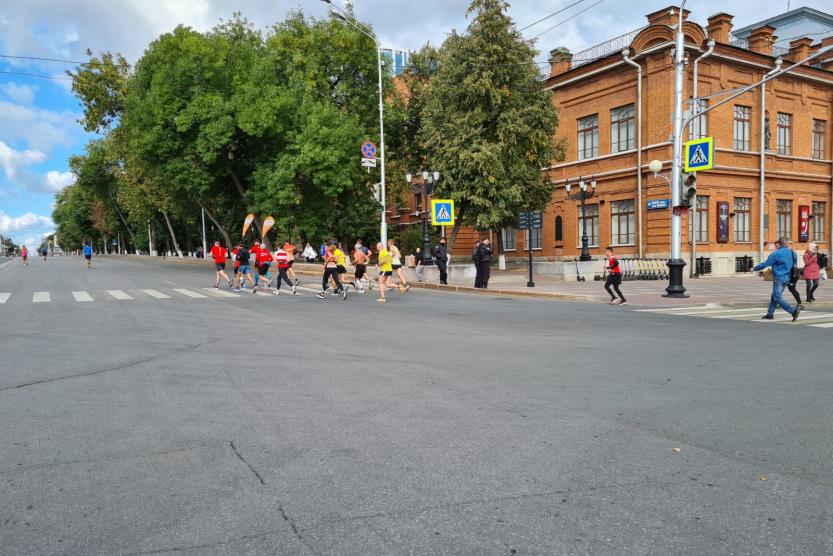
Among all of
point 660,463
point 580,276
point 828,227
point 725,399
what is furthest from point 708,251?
point 660,463

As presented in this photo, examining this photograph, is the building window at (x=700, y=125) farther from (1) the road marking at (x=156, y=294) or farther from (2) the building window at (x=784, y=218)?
(1) the road marking at (x=156, y=294)

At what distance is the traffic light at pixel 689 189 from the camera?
18.0m

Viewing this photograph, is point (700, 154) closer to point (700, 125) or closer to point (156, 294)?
point (700, 125)

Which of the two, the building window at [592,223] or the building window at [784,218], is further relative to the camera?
the building window at [592,223]

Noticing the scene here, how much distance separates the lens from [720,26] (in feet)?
101

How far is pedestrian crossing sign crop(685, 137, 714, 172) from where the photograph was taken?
59.8 feet

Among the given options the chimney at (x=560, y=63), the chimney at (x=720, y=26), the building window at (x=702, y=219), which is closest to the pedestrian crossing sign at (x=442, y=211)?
the building window at (x=702, y=219)

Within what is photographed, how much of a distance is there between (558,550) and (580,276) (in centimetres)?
2619

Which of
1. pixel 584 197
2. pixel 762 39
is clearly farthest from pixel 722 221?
pixel 762 39

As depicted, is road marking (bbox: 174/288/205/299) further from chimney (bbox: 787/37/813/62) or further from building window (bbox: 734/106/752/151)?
chimney (bbox: 787/37/813/62)

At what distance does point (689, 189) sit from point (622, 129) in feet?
52.8

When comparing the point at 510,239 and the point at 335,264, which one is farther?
the point at 510,239

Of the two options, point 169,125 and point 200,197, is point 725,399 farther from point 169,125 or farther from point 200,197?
point 200,197

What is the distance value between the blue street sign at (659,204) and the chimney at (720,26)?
8877mm
